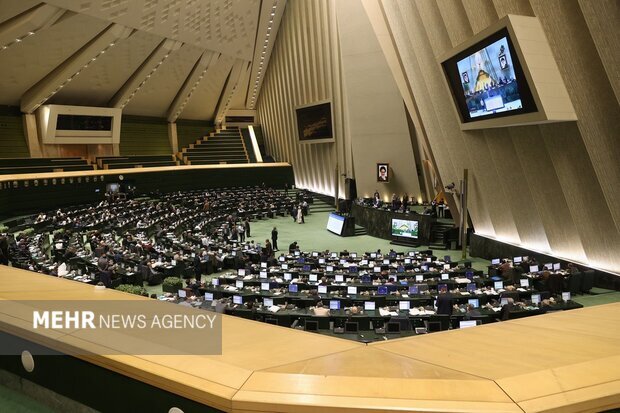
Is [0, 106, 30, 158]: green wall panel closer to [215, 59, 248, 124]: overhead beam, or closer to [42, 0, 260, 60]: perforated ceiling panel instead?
[42, 0, 260, 60]: perforated ceiling panel

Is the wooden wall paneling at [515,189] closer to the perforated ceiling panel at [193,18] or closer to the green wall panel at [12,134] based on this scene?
the perforated ceiling panel at [193,18]

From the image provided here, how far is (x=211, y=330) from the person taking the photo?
2.27 m

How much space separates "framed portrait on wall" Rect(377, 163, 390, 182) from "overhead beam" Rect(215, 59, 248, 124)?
1710cm

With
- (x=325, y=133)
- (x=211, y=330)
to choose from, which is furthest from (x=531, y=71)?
(x=325, y=133)

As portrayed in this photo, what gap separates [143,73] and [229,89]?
420 inches

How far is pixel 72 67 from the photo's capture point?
2978cm

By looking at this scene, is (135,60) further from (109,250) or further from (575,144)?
(575,144)

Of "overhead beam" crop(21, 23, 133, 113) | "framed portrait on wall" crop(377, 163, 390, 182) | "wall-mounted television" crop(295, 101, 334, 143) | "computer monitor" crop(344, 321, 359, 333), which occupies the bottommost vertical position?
"computer monitor" crop(344, 321, 359, 333)

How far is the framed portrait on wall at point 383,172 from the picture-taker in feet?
101

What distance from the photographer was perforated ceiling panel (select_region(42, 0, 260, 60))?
26.5 m

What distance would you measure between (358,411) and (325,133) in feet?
114

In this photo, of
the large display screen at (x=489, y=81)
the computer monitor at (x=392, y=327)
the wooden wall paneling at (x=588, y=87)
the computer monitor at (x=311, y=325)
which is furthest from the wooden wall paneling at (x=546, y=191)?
the computer monitor at (x=311, y=325)

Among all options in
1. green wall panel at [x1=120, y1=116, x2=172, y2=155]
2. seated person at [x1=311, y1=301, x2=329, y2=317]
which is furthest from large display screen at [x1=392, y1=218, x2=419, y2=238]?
green wall panel at [x1=120, y1=116, x2=172, y2=155]

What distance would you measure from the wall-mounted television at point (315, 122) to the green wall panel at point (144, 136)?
42.3 ft
